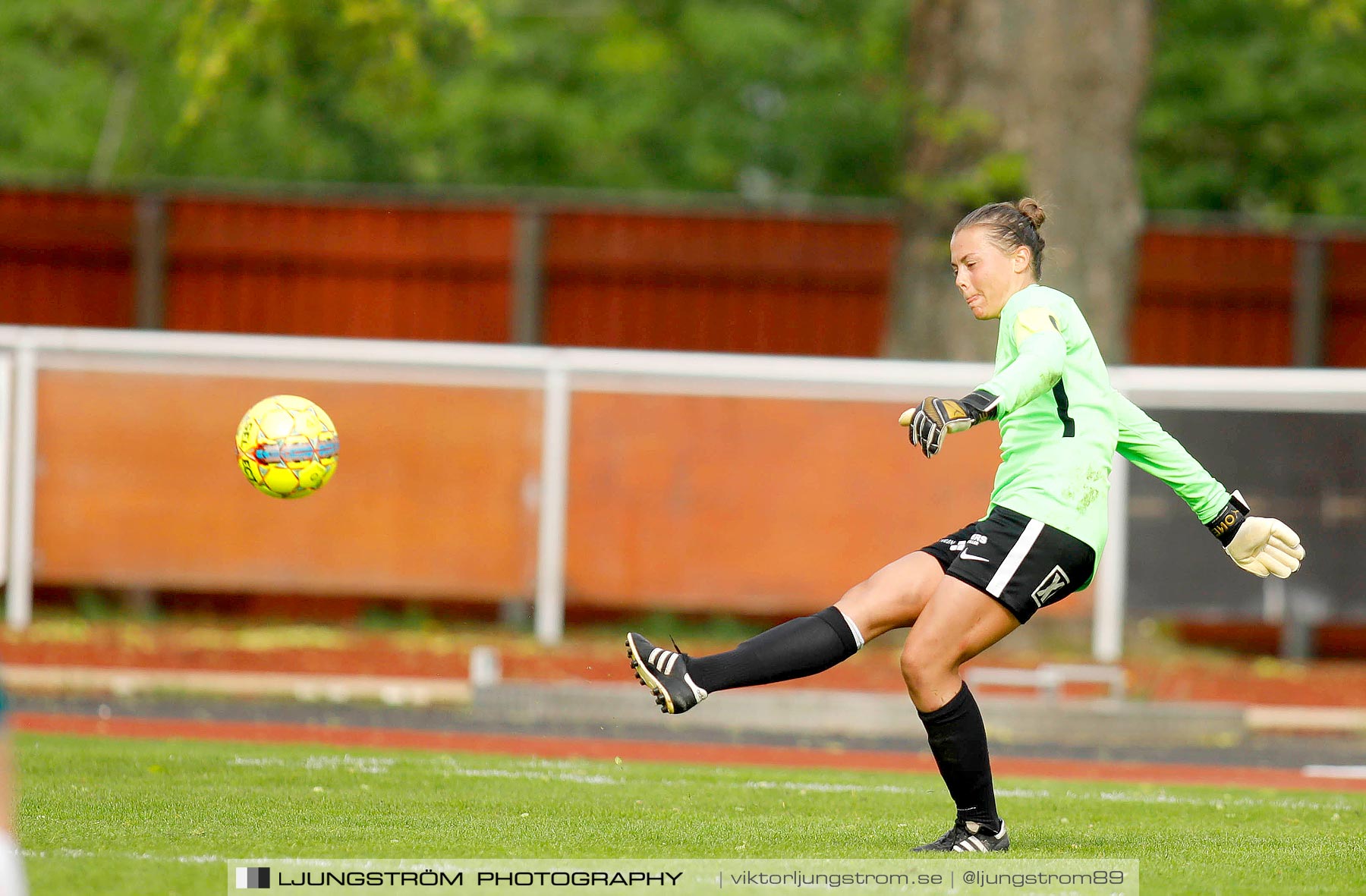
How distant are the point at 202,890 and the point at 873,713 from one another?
6.76m

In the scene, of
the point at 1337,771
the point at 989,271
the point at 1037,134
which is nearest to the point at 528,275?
the point at 1037,134

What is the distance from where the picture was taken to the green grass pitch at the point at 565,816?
590cm

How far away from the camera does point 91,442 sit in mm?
15109

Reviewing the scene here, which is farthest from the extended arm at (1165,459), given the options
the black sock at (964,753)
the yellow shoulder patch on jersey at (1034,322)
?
the black sock at (964,753)

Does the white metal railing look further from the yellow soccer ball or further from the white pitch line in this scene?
the yellow soccer ball

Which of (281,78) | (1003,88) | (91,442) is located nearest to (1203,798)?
(1003,88)

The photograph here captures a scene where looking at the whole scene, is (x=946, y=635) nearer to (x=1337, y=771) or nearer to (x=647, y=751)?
(x=647, y=751)

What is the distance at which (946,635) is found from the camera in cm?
586

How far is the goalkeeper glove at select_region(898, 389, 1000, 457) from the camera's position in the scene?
17.7 feet

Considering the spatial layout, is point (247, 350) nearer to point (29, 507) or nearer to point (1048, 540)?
point (29, 507)

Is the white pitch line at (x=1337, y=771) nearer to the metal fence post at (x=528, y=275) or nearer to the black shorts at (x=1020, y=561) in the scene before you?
the black shorts at (x=1020, y=561)

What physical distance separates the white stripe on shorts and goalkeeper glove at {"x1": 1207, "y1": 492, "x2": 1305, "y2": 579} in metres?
0.96

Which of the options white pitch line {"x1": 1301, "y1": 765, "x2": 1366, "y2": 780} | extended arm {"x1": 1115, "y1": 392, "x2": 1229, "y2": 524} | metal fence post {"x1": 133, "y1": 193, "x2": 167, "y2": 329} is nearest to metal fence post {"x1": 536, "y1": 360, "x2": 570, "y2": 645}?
metal fence post {"x1": 133, "y1": 193, "x2": 167, "y2": 329}

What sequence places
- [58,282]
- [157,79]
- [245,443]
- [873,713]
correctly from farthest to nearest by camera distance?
1. [157,79]
2. [58,282]
3. [873,713]
4. [245,443]
